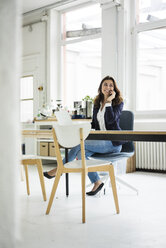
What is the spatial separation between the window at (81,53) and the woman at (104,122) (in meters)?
2.62

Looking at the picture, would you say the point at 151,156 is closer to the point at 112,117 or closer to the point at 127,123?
the point at 127,123

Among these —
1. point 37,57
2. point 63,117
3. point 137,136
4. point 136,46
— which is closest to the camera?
point 137,136

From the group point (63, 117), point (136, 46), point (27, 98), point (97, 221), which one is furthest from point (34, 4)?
point (97, 221)

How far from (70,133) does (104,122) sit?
1013mm

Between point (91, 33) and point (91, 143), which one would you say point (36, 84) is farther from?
point (91, 143)

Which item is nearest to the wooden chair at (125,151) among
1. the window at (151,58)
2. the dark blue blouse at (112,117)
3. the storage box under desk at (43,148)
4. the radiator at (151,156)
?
the dark blue blouse at (112,117)

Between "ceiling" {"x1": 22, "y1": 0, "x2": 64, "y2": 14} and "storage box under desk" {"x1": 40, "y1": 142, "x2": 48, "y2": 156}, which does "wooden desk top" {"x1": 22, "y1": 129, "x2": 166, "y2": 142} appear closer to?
"storage box under desk" {"x1": 40, "y1": 142, "x2": 48, "y2": 156}

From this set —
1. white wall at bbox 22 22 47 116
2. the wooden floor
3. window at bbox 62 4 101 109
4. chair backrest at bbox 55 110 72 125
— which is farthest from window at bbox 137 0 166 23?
the wooden floor

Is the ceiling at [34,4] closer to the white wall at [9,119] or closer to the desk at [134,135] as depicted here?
the desk at [134,135]

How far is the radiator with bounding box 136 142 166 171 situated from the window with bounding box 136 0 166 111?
69cm

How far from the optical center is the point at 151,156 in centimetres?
491

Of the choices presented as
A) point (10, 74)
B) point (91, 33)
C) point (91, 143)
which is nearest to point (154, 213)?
point (91, 143)

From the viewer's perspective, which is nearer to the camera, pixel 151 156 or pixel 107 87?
pixel 107 87

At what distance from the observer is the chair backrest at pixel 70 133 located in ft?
7.61
